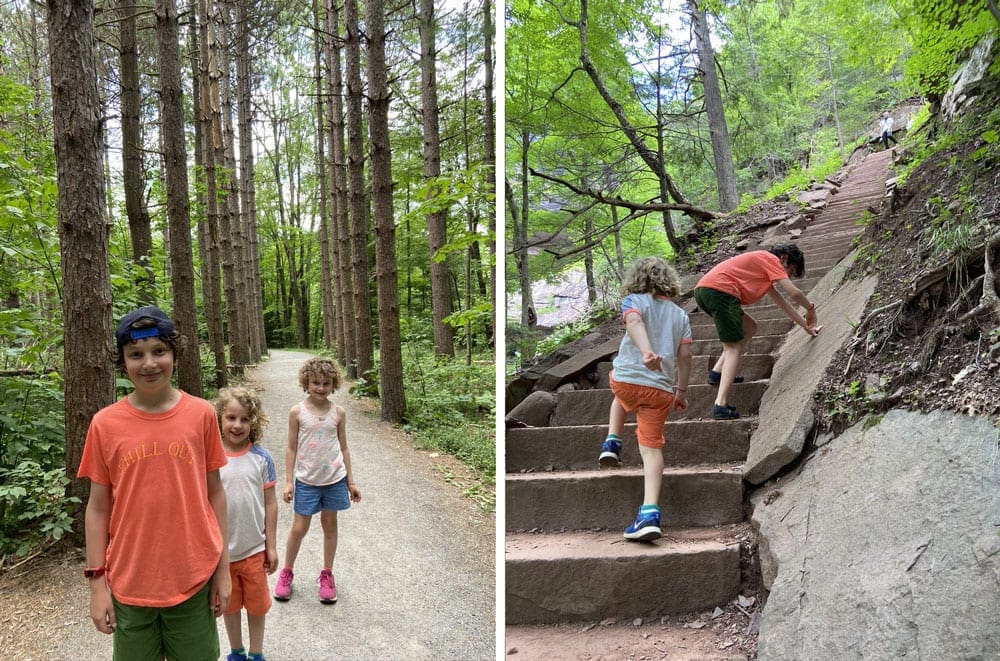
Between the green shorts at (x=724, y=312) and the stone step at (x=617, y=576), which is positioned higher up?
the green shorts at (x=724, y=312)

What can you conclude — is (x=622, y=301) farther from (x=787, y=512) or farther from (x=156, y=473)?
(x=156, y=473)

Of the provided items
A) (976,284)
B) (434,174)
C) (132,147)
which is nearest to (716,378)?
(976,284)

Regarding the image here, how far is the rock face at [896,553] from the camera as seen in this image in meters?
0.86

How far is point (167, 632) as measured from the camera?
1836 millimetres

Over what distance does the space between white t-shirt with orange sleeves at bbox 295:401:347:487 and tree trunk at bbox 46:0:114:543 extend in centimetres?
97

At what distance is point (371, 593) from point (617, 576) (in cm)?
229

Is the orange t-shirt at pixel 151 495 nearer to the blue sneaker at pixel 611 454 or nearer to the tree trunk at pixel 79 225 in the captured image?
the blue sneaker at pixel 611 454

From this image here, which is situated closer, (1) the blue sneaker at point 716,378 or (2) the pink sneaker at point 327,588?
(1) the blue sneaker at point 716,378

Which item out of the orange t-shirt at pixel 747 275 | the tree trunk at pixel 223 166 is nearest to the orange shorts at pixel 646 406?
the orange t-shirt at pixel 747 275

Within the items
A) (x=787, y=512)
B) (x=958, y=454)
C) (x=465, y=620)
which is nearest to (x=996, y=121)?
(x=958, y=454)

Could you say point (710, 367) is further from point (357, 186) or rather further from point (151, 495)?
point (357, 186)

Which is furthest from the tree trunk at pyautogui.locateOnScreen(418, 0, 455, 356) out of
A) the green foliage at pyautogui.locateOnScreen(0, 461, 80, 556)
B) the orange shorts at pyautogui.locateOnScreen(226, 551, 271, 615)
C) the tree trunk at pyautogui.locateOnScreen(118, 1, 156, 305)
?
the orange shorts at pyautogui.locateOnScreen(226, 551, 271, 615)

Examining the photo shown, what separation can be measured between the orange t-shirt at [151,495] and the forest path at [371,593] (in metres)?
1.07

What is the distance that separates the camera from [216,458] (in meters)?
1.90
